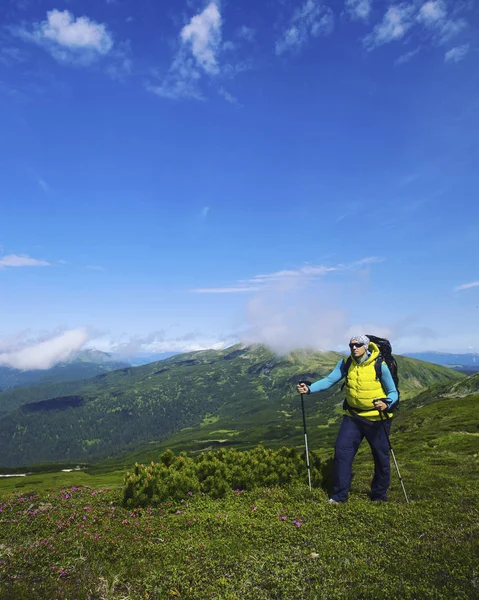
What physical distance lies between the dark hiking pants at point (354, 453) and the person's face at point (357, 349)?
217 cm

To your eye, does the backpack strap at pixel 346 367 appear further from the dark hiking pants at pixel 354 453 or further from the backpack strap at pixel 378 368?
the dark hiking pants at pixel 354 453

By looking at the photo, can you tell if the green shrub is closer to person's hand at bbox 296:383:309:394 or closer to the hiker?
the hiker

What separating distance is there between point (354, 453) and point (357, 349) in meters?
3.46

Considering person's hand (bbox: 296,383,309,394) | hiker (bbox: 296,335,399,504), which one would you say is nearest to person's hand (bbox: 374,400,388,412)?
hiker (bbox: 296,335,399,504)

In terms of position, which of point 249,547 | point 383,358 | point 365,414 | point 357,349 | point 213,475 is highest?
point 357,349

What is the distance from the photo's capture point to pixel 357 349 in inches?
472

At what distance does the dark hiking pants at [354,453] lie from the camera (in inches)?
470

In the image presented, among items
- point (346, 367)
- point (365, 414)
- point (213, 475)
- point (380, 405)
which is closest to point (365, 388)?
point (380, 405)

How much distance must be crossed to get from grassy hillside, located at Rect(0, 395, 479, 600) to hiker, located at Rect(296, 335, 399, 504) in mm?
831

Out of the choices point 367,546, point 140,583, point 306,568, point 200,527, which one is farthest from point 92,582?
point 367,546

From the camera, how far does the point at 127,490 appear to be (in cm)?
1357

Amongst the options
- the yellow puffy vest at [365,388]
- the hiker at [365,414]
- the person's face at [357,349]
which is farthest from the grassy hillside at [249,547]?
the person's face at [357,349]

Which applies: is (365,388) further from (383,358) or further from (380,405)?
(383,358)

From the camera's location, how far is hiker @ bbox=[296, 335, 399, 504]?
39.0 ft
